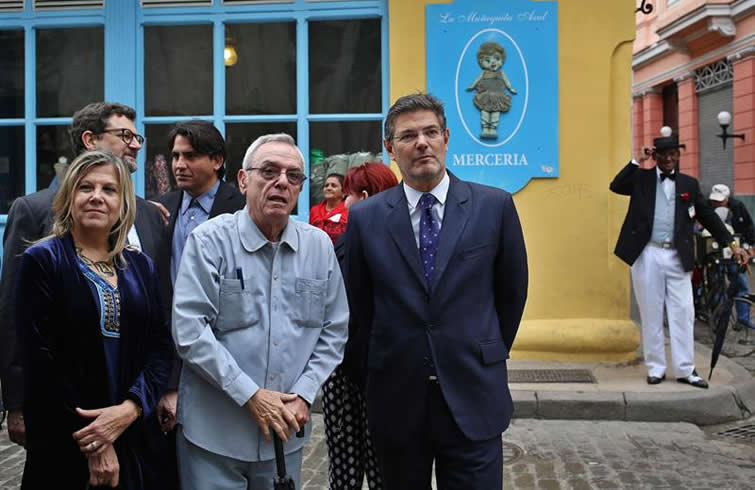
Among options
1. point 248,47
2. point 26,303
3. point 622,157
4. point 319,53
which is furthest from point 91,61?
point 26,303

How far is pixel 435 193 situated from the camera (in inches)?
119

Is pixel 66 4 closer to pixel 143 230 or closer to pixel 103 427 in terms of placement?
pixel 143 230

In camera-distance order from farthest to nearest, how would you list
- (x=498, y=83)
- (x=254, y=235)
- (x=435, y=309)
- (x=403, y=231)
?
(x=498, y=83) < (x=403, y=231) < (x=435, y=309) < (x=254, y=235)

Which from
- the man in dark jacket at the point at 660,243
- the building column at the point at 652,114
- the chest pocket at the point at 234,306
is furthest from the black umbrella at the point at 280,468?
the building column at the point at 652,114

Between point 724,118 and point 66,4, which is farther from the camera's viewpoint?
point 724,118

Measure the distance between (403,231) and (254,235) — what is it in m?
0.58

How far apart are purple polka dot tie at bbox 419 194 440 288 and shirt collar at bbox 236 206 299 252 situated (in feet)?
1.62

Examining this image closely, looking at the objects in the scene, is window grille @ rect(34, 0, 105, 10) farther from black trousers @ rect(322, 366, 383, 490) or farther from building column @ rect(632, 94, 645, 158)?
building column @ rect(632, 94, 645, 158)

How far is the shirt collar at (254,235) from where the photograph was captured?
271 centimetres

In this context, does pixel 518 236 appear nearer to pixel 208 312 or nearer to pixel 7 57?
pixel 208 312

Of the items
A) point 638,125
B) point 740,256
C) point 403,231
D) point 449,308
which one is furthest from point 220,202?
point 638,125

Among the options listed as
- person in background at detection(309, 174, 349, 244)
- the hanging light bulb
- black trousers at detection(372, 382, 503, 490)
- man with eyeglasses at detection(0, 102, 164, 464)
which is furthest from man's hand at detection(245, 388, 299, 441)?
the hanging light bulb

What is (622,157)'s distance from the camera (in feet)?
23.3

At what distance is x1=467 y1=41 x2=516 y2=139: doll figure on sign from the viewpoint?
278 inches
